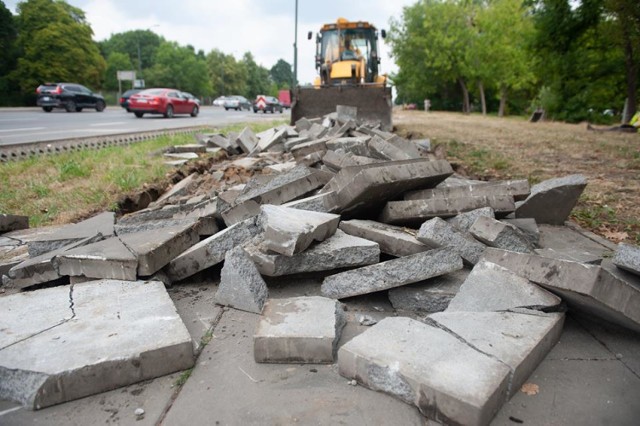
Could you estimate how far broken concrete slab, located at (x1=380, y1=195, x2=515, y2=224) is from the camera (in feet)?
11.1

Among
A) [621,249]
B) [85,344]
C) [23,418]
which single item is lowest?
[23,418]

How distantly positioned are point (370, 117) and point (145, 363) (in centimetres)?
1134

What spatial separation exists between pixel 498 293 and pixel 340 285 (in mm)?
926


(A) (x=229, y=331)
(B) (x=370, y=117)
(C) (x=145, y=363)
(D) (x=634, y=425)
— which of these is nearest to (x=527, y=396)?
(D) (x=634, y=425)

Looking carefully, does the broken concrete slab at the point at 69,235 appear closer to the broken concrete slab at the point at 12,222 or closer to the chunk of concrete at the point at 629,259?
the broken concrete slab at the point at 12,222

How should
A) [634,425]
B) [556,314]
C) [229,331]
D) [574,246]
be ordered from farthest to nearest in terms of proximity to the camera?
[574,246] → [229,331] → [556,314] → [634,425]

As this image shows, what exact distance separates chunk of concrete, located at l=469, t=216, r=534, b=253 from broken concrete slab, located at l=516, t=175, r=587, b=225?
→ 3.83 ft

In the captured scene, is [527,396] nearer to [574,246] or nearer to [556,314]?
[556,314]

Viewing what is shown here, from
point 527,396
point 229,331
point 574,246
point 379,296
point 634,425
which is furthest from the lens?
point 574,246

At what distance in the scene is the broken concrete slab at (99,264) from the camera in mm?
2791

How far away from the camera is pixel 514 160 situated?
8.02 meters

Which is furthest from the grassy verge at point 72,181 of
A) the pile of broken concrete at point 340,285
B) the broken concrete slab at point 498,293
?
the broken concrete slab at point 498,293

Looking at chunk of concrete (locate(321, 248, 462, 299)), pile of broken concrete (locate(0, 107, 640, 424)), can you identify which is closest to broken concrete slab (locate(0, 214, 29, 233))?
pile of broken concrete (locate(0, 107, 640, 424))

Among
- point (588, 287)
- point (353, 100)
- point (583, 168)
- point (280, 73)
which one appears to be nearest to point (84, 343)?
point (588, 287)
